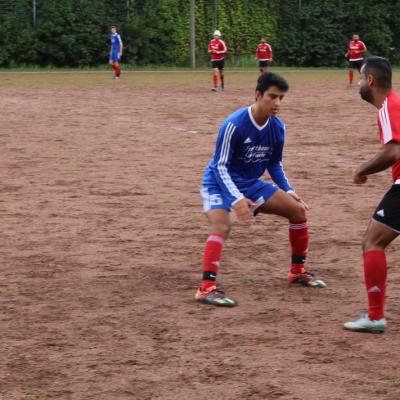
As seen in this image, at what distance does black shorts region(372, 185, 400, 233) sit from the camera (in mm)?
6613

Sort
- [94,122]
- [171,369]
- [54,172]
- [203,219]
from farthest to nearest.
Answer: [94,122], [54,172], [203,219], [171,369]

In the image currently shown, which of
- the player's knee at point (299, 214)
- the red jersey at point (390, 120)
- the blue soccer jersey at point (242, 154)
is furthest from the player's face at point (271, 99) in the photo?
the red jersey at point (390, 120)

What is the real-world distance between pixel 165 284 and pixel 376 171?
2.43m

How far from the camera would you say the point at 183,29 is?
50031 millimetres

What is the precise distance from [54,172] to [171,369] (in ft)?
27.9

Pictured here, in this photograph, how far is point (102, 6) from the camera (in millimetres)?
48156

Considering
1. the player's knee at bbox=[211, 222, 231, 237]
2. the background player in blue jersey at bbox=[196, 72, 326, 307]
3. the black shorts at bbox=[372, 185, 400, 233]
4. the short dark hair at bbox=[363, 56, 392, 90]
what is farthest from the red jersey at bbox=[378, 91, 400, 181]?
the player's knee at bbox=[211, 222, 231, 237]

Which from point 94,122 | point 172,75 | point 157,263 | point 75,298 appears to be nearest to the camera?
point 75,298

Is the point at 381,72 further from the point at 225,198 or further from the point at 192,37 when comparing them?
the point at 192,37

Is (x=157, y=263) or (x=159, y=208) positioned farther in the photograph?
(x=159, y=208)

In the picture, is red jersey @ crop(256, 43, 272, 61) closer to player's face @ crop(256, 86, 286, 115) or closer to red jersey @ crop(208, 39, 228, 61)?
red jersey @ crop(208, 39, 228, 61)

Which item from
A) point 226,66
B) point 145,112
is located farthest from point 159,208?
point 226,66

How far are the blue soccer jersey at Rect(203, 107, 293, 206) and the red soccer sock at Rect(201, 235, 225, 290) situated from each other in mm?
327

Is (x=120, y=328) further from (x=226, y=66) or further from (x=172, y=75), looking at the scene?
(x=226, y=66)
